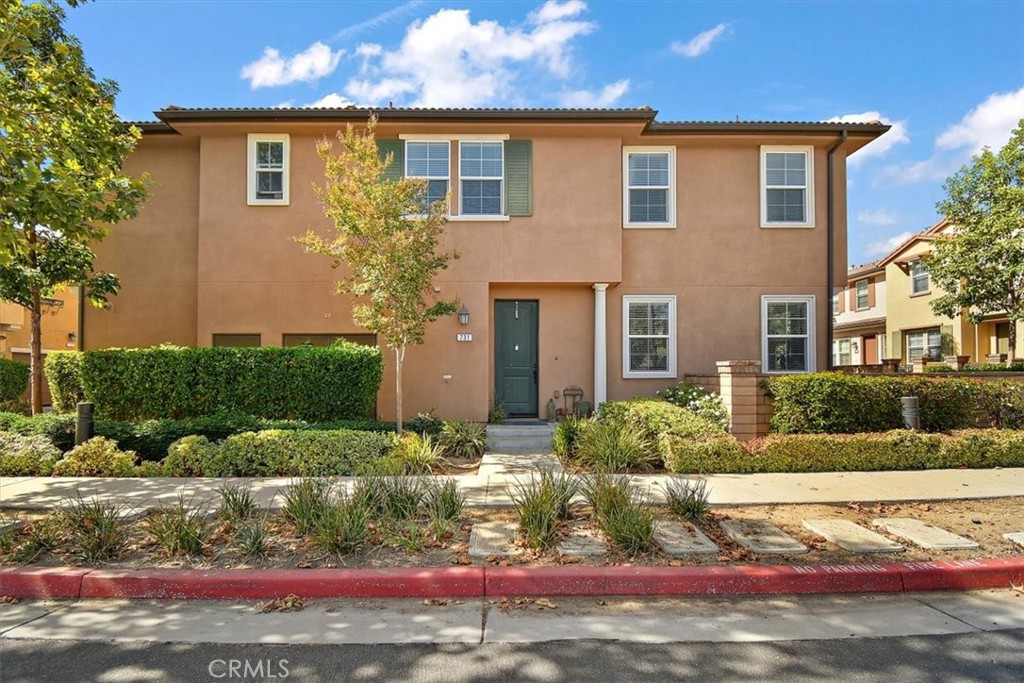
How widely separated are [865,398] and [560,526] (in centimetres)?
613

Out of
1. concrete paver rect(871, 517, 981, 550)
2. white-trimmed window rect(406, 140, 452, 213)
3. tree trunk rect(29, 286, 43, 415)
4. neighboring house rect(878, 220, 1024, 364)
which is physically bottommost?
concrete paver rect(871, 517, 981, 550)

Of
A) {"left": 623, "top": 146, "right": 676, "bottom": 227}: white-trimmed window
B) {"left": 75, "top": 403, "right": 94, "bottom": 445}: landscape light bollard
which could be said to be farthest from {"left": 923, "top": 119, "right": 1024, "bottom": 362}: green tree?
{"left": 75, "top": 403, "right": 94, "bottom": 445}: landscape light bollard

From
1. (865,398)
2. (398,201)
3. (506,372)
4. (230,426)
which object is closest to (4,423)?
(230,426)

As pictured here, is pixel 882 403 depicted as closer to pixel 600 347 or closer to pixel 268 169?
pixel 600 347

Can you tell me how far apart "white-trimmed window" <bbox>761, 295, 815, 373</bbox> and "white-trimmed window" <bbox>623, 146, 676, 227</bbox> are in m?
2.78

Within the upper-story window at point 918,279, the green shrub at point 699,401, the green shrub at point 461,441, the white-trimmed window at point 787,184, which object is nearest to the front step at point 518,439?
the green shrub at point 461,441

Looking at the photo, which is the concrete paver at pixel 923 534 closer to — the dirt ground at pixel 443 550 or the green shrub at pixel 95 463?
the dirt ground at pixel 443 550

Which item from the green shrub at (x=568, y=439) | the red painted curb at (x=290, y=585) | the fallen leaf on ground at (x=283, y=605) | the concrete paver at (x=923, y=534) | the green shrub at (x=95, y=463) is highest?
the green shrub at (x=568, y=439)

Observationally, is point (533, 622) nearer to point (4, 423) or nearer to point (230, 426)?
point (230, 426)

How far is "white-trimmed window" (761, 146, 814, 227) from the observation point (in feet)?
40.5

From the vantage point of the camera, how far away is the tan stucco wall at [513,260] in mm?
11695

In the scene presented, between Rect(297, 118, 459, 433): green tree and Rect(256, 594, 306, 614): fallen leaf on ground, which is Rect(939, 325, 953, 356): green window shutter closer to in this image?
Rect(297, 118, 459, 433): green tree

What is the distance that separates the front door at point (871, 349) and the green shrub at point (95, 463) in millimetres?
30089

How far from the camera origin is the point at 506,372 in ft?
40.2
